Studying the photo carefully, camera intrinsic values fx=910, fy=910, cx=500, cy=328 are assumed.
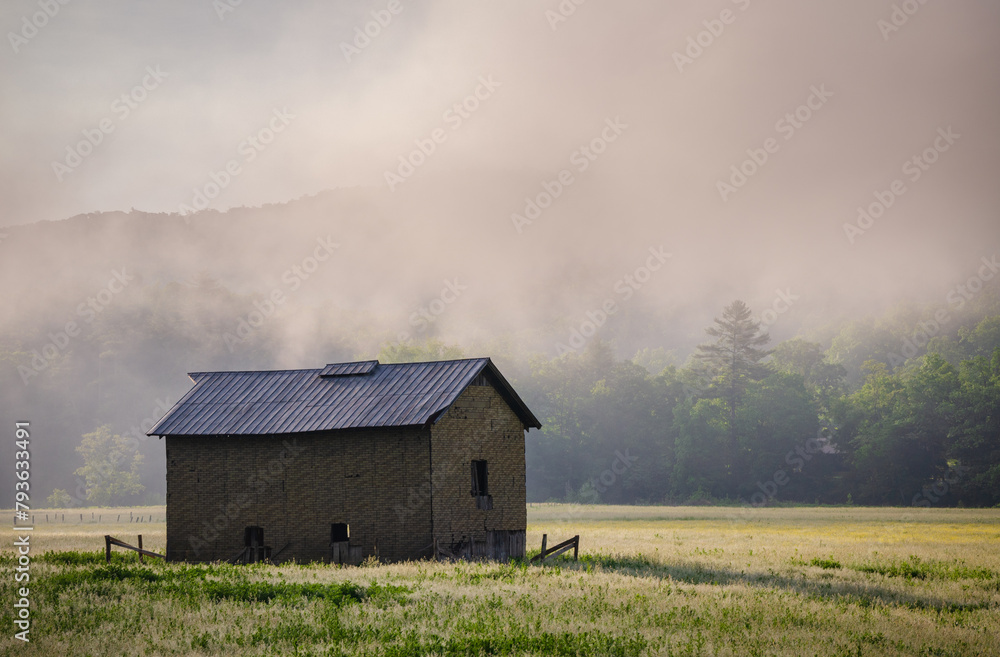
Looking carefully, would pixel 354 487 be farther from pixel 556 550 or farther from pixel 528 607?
pixel 528 607

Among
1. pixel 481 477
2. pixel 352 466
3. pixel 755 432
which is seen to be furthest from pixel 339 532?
pixel 755 432

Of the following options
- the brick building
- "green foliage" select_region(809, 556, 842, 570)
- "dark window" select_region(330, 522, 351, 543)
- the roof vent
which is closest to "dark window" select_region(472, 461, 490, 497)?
the brick building

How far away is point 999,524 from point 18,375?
17377 centimetres

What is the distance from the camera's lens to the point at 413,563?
29453 millimetres

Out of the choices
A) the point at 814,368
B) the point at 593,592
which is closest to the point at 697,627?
the point at 593,592

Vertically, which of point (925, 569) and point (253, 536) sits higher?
point (253, 536)

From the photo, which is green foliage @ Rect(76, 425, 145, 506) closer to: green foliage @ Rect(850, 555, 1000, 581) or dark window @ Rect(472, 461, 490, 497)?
dark window @ Rect(472, 461, 490, 497)

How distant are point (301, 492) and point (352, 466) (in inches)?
89.5

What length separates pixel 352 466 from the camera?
32.0 m

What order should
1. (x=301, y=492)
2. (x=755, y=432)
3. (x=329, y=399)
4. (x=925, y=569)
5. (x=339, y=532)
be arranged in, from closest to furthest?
(x=925, y=569) < (x=339, y=532) < (x=301, y=492) < (x=329, y=399) < (x=755, y=432)

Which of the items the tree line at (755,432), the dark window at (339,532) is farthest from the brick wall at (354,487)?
the tree line at (755,432)

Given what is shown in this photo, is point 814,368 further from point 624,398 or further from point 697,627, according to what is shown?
point 697,627

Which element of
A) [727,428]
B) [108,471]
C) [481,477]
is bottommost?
[108,471]

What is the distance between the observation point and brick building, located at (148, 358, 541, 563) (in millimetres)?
31250
